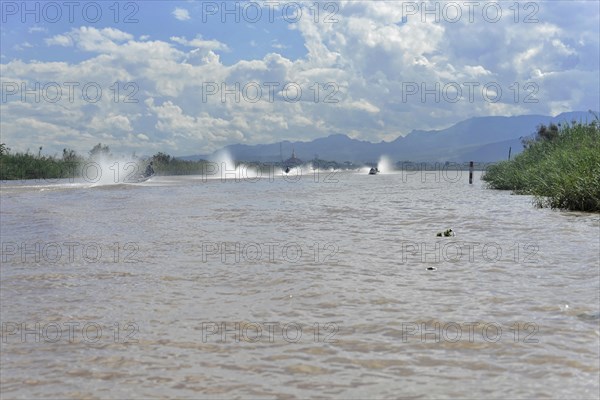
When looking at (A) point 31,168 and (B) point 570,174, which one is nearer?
(B) point 570,174

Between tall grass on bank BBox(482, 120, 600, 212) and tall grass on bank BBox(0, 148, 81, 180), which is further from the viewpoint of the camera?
tall grass on bank BBox(0, 148, 81, 180)

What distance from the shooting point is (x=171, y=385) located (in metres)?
4.30

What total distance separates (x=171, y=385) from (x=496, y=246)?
8430 mm

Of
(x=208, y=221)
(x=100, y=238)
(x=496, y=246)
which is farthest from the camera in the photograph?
(x=208, y=221)

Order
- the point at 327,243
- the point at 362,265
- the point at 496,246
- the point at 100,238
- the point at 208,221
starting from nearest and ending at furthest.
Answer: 1. the point at 362,265
2. the point at 496,246
3. the point at 327,243
4. the point at 100,238
5. the point at 208,221

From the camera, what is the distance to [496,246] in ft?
37.0

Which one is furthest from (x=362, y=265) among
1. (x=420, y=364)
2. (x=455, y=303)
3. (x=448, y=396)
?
(x=448, y=396)

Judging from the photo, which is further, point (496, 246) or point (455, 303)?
point (496, 246)

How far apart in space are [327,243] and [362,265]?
294 cm

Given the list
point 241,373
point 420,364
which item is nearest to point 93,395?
point 241,373

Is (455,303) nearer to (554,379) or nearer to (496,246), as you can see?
(554,379)

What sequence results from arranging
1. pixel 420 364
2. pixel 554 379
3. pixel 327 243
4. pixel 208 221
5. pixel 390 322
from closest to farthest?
pixel 554 379 → pixel 420 364 → pixel 390 322 → pixel 327 243 → pixel 208 221

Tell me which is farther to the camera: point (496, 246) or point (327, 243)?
point (327, 243)

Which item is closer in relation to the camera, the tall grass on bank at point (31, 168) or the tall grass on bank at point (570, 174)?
the tall grass on bank at point (570, 174)
